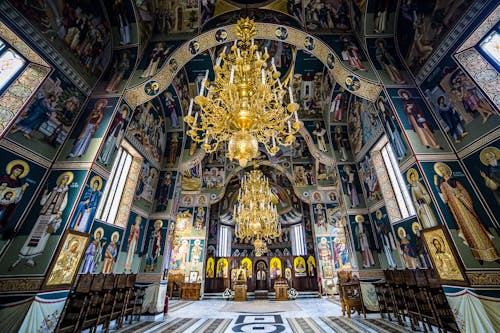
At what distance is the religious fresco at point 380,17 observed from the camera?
574cm

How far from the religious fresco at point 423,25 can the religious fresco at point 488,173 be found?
2683 millimetres

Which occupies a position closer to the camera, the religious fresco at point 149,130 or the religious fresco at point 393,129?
the religious fresco at point 393,129

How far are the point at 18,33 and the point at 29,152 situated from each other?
2.51 m

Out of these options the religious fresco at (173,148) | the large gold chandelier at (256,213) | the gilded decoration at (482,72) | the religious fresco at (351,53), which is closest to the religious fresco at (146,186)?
the religious fresco at (173,148)

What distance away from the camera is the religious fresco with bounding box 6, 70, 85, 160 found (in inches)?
170

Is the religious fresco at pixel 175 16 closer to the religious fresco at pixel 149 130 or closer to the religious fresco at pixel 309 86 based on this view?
the religious fresco at pixel 149 130

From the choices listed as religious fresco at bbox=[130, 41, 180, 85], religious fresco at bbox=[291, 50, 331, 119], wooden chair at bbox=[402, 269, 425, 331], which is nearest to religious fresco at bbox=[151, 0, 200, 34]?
religious fresco at bbox=[130, 41, 180, 85]

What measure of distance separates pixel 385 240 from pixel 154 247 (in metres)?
8.79

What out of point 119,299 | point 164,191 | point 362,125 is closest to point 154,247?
point 119,299

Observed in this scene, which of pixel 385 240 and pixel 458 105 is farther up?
pixel 458 105

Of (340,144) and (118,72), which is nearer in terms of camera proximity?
(118,72)

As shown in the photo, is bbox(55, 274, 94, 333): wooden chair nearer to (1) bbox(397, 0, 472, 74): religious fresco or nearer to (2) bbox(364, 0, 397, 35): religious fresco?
(1) bbox(397, 0, 472, 74): religious fresco

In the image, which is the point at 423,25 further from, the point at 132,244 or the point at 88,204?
the point at 132,244

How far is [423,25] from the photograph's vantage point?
4.88 metres
